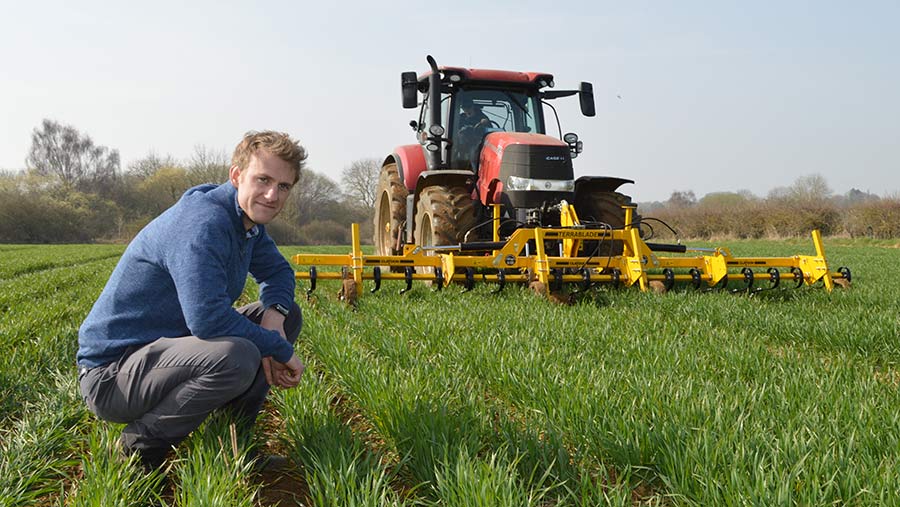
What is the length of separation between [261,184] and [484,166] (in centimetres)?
534

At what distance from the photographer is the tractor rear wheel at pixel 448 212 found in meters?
6.82

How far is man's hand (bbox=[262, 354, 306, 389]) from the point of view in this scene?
2.43 meters

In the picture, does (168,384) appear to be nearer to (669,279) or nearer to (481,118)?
(669,279)

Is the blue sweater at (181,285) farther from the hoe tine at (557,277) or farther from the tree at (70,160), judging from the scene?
the tree at (70,160)

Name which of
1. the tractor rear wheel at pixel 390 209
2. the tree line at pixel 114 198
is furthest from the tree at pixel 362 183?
the tractor rear wheel at pixel 390 209

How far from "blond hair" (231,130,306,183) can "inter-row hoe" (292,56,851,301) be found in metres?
3.66

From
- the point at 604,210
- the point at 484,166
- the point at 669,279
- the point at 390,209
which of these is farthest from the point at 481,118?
the point at 669,279

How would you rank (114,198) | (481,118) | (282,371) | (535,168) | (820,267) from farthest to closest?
1. (114,198)
2. (481,118)
3. (820,267)
4. (535,168)
5. (282,371)

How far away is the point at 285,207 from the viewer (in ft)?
81.8

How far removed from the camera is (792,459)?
2020mm

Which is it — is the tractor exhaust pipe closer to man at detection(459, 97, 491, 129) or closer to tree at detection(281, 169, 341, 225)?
man at detection(459, 97, 491, 129)

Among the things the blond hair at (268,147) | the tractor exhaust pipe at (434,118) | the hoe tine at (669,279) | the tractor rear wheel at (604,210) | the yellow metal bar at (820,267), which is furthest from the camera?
the tractor rear wheel at (604,210)

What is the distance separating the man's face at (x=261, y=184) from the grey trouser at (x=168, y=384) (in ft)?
1.61

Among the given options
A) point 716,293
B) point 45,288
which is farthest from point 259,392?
point 45,288
